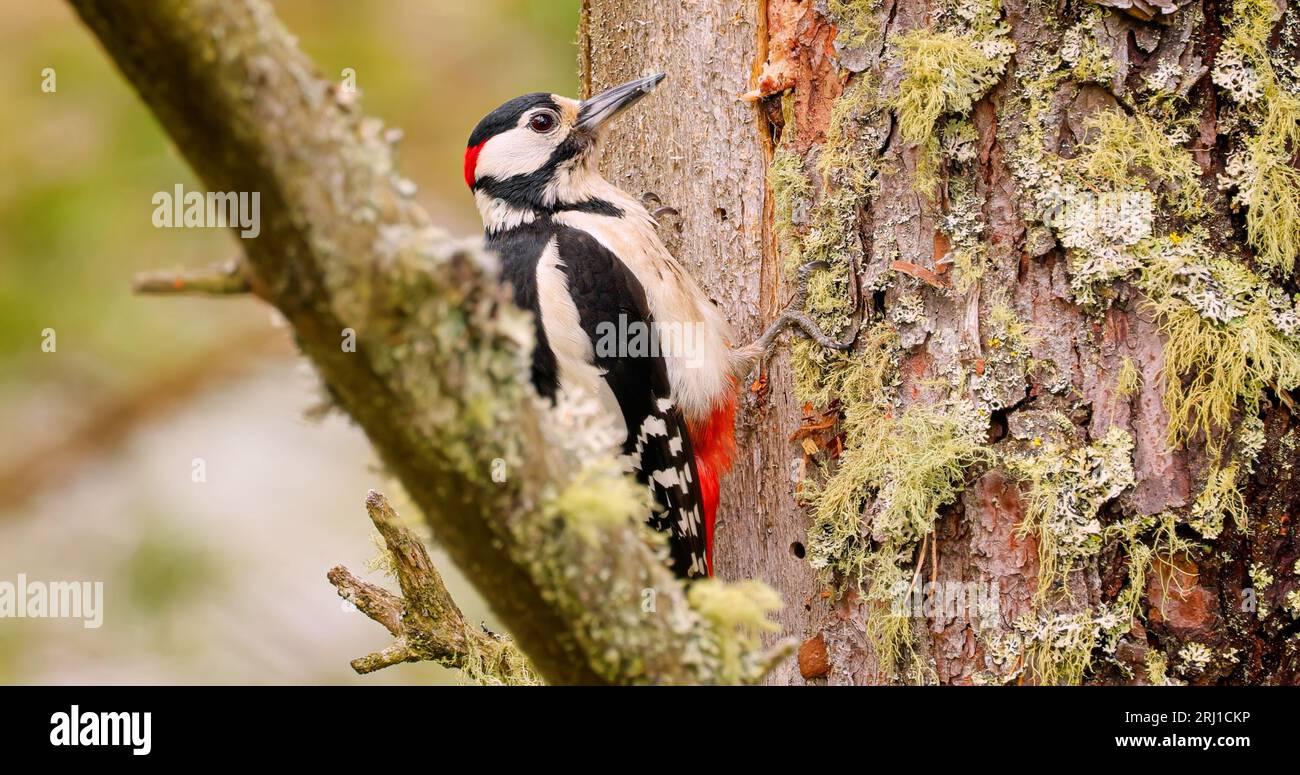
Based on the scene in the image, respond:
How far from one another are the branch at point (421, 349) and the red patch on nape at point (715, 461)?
1197mm

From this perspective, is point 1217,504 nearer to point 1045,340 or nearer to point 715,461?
point 1045,340

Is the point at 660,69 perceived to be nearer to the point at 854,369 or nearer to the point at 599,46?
the point at 599,46

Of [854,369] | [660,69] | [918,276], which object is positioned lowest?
[854,369]

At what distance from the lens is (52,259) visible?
10.5 ft

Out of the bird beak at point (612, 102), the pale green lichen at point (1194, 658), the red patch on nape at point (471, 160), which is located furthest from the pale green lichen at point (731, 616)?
the red patch on nape at point (471, 160)

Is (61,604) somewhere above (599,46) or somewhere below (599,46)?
below

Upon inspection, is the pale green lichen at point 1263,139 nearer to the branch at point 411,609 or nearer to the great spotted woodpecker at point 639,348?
the great spotted woodpecker at point 639,348

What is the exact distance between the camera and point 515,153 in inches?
112

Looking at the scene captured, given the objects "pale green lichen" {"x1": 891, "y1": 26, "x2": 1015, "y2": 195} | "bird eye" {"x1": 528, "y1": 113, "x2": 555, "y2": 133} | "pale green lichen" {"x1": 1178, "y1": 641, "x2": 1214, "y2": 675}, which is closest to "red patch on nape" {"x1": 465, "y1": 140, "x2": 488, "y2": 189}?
"bird eye" {"x1": 528, "y1": 113, "x2": 555, "y2": 133}

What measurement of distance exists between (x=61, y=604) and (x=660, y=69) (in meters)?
2.81

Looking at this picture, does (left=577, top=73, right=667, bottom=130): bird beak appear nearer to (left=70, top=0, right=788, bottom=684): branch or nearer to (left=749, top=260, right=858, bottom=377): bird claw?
(left=749, top=260, right=858, bottom=377): bird claw

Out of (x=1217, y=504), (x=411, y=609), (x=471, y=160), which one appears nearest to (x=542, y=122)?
(x=471, y=160)

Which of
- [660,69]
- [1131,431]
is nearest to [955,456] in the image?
[1131,431]

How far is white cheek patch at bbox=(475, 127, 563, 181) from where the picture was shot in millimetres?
2814
